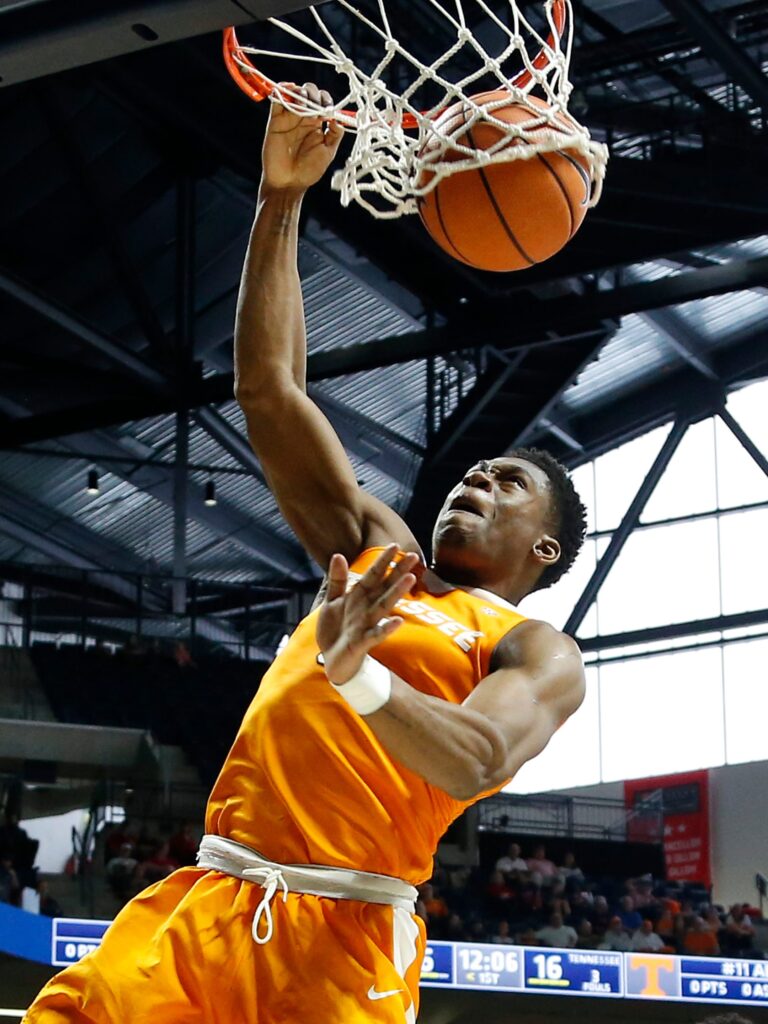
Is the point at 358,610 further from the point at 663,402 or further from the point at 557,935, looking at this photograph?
the point at 663,402

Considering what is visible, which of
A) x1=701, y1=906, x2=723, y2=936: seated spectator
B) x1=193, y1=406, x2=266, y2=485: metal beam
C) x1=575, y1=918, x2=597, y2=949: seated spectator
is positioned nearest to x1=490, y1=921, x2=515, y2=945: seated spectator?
x1=575, y1=918, x2=597, y2=949: seated spectator

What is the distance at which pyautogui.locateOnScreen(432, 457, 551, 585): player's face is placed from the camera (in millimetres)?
3545

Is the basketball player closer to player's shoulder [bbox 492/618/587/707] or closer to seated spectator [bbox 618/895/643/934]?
player's shoulder [bbox 492/618/587/707]

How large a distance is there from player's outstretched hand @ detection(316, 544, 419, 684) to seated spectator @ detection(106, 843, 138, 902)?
36.2 feet

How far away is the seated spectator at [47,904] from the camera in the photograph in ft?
40.9

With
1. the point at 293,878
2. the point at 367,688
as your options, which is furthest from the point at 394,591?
the point at 293,878

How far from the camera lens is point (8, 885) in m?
12.3

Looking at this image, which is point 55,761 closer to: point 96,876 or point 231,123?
point 96,876

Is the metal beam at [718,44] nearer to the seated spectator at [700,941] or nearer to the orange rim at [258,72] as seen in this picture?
the orange rim at [258,72]

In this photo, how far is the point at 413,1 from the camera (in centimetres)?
1180

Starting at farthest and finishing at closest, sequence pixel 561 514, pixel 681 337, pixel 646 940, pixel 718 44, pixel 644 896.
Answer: pixel 681 337, pixel 644 896, pixel 646 940, pixel 718 44, pixel 561 514

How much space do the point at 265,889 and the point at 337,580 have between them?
825 mm

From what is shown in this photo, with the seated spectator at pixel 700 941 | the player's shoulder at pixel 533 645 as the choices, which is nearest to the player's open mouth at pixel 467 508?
the player's shoulder at pixel 533 645

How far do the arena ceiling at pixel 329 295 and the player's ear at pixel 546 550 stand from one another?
21.1ft
